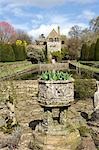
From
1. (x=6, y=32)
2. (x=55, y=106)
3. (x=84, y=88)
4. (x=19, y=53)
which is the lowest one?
(x=84, y=88)

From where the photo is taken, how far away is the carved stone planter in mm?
5961

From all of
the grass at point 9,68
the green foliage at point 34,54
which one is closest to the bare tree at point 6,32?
the green foliage at point 34,54

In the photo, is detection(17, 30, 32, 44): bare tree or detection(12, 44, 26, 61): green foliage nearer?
detection(12, 44, 26, 61): green foliage

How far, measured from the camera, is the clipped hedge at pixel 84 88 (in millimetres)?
13009

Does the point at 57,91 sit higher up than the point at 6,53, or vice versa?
the point at 57,91

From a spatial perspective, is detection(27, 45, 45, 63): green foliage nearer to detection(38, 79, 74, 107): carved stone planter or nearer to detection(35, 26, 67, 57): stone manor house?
detection(35, 26, 67, 57): stone manor house

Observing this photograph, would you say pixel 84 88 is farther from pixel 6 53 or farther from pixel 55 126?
pixel 6 53

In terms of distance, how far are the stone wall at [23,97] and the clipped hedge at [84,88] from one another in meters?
1.72

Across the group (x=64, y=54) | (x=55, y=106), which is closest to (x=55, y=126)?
(x=55, y=106)

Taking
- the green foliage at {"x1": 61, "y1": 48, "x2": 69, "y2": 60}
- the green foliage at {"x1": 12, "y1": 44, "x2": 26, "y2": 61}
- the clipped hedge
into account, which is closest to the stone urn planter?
the clipped hedge

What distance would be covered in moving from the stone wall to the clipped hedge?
1717 mm

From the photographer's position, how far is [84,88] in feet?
43.6

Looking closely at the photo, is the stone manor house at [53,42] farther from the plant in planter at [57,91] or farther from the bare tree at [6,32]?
the plant in planter at [57,91]

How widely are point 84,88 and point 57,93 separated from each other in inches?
293
